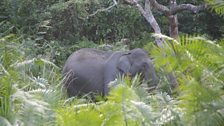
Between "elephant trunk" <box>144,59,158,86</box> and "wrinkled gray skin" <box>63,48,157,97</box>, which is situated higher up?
"elephant trunk" <box>144,59,158,86</box>

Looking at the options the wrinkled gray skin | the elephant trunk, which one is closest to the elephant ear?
the wrinkled gray skin

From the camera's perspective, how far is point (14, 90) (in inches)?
161

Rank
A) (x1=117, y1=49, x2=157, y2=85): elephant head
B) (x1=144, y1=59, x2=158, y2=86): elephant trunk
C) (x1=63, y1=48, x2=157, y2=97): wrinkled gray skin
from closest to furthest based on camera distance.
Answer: (x1=144, y1=59, x2=158, y2=86): elephant trunk, (x1=117, y1=49, x2=157, y2=85): elephant head, (x1=63, y1=48, x2=157, y2=97): wrinkled gray skin

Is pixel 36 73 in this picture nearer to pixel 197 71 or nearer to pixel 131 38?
pixel 197 71

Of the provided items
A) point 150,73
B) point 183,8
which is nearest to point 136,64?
point 150,73

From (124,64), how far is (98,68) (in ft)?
3.84

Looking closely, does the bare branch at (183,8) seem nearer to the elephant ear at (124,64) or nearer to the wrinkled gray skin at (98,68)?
the wrinkled gray skin at (98,68)

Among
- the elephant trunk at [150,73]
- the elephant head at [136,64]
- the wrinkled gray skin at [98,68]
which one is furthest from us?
the wrinkled gray skin at [98,68]

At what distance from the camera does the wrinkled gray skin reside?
1101cm

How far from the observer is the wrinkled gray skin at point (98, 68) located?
36.1 ft

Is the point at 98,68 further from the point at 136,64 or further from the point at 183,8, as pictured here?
the point at 183,8

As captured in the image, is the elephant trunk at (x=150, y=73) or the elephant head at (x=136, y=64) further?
the elephant head at (x=136, y=64)

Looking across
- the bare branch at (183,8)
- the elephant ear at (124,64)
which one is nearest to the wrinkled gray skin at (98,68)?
the elephant ear at (124,64)

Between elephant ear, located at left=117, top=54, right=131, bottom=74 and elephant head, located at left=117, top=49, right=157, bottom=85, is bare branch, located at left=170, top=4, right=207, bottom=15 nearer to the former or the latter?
elephant head, located at left=117, top=49, right=157, bottom=85
